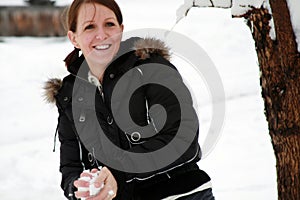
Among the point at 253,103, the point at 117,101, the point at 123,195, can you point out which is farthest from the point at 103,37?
the point at 253,103

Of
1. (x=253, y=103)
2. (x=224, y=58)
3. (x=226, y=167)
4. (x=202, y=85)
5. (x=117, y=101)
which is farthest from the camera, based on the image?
(x=224, y=58)

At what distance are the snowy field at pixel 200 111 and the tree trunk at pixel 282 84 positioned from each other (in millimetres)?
1082

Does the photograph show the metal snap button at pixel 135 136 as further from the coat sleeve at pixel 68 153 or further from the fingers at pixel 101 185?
the coat sleeve at pixel 68 153

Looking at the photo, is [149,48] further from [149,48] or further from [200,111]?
[200,111]

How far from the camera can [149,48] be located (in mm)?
2357

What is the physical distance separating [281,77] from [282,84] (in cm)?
3

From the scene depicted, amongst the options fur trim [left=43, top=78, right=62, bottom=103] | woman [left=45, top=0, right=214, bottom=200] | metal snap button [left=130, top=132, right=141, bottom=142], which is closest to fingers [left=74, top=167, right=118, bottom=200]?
woman [left=45, top=0, right=214, bottom=200]

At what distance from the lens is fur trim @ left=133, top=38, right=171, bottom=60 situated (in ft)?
7.67

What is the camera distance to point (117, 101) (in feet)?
7.68

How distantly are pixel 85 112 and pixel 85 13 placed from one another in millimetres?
453

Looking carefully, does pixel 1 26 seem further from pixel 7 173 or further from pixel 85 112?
pixel 85 112

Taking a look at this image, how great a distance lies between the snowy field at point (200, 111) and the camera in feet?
16.3

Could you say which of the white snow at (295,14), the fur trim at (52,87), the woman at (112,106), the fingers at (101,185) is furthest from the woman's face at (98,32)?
the white snow at (295,14)

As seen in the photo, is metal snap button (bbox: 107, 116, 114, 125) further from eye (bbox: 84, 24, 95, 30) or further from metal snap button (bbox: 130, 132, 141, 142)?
eye (bbox: 84, 24, 95, 30)
